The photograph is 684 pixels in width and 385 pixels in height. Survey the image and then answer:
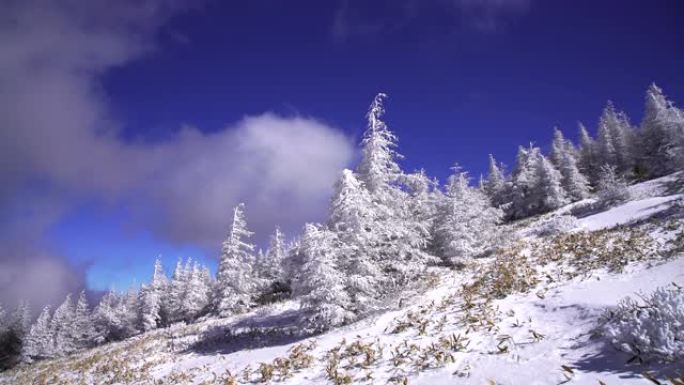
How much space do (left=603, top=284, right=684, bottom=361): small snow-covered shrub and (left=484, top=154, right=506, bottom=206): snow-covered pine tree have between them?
49.0 m

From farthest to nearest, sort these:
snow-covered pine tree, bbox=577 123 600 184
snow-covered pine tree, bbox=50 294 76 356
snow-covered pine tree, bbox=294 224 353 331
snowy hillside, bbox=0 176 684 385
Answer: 1. snow-covered pine tree, bbox=50 294 76 356
2. snow-covered pine tree, bbox=577 123 600 184
3. snow-covered pine tree, bbox=294 224 353 331
4. snowy hillside, bbox=0 176 684 385

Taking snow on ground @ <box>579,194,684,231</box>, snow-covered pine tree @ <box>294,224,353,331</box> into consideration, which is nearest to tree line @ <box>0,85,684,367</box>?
snow-covered pine tree @ <box>294,224,353,331</box>

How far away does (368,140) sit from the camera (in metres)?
17.2

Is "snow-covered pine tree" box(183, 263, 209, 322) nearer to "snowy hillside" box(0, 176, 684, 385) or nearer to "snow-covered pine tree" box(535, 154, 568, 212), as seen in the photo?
"snowy hillside" box(0, 176, 684, 385)

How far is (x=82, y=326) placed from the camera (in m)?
62.3

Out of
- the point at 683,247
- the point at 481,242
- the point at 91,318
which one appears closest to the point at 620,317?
the point at 683,247

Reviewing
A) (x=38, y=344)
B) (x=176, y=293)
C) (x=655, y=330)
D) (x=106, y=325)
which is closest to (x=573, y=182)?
(x=655, y=330)

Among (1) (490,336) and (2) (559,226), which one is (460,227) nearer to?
(2) (559,226)

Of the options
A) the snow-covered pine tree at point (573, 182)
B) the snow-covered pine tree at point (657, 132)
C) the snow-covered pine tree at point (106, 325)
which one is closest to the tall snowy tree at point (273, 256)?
the snow-covered pine tree at point (106, 325)

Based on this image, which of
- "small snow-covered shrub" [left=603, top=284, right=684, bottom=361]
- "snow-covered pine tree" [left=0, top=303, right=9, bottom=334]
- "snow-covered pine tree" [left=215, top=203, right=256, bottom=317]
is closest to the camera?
"small snow-covered shrub" [left=603, top=284, right=684, bottom=361]

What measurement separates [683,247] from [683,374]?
28.9ft

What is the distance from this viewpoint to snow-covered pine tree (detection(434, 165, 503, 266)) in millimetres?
21578

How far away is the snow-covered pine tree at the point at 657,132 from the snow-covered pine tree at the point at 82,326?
263 ft

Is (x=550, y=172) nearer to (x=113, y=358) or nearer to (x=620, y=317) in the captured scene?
(x=620, y=317)
